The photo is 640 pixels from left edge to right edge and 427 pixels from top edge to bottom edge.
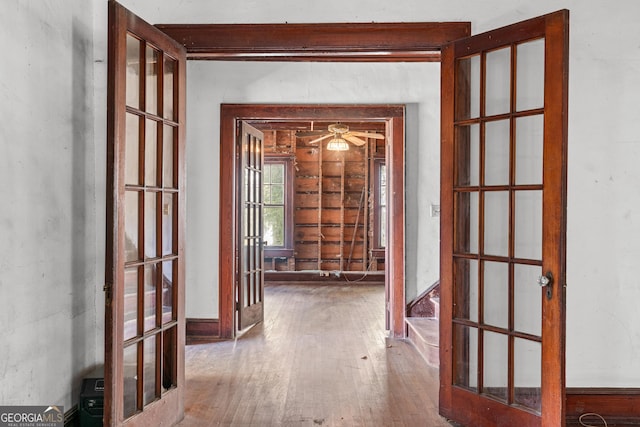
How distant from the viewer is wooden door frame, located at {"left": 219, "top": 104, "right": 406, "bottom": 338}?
4.78 m

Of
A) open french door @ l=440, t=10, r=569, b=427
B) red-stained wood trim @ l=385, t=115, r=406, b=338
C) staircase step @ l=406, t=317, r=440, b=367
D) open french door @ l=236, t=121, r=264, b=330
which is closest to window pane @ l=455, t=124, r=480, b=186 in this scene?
open french door @ l=440, t=10, r=569, b=427

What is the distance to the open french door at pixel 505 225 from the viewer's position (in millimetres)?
2279

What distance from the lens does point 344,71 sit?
4938 mm

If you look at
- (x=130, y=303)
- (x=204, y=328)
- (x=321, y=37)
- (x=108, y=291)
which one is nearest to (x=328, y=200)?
(x=204, y=328)

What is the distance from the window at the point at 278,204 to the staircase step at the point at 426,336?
4.52 metres

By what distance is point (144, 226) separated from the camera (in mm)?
2479

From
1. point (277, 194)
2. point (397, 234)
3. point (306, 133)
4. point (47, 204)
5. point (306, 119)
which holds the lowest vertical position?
point (397, 234)

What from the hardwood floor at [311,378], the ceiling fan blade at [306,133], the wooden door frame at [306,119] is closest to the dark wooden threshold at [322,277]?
the ceiling fan blade at [306,133]

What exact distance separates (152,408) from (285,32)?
228cm

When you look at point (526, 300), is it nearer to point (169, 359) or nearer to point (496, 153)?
point (496, 153)

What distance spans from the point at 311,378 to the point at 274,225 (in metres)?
5.71

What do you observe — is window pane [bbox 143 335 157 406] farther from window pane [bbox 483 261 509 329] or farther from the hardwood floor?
window pane [bbox 483 261 509 329]

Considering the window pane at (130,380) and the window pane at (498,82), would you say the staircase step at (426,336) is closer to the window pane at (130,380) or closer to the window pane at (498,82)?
the window pane at (498,82)

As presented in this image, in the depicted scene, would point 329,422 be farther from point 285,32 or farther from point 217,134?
point 217,134
